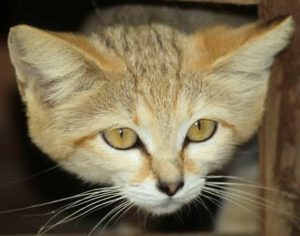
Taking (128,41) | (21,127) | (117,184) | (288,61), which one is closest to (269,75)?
(288,61)

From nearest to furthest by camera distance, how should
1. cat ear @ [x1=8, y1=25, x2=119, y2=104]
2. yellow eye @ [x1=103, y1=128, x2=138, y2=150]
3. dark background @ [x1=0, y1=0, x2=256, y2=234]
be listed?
cat ear @ [x1=8, y1=25, x2=119, y2=104]
yellow eye @ [x1=103, y1=128, x2=138, y2=150]
dark background @ [x1=0, y1=0, x2=256, y2=234]

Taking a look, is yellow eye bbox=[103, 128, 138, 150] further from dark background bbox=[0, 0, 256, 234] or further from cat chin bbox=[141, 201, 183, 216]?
dark background bbox=[0, 0, 256, 234]

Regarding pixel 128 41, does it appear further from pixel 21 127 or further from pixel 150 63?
pixel 21 127

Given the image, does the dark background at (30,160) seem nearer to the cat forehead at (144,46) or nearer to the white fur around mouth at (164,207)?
the cat forehead at (144,46)

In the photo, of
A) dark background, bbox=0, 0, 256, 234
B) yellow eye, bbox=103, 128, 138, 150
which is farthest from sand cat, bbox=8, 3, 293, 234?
dark background, bbox=0, 0, 256, 234

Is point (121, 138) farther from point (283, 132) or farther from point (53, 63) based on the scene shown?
point (283, 132)

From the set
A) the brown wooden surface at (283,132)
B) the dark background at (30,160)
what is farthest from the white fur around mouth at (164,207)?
the dark background at (30,160)

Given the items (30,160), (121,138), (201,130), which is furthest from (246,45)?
(30,160)
